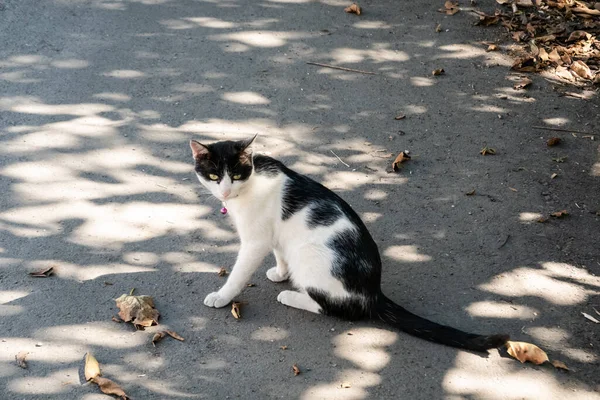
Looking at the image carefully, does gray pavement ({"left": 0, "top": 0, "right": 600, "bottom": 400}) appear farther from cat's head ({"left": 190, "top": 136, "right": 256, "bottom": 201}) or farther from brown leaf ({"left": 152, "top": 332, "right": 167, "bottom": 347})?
cat's head ({"left": 190, "top": 136, "right": 256, "bottom": 201})

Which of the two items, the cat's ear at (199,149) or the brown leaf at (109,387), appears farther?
the cat's ear at (199,149)

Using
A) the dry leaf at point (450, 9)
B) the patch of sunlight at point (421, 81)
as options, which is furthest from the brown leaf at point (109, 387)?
the dry leaf at point (450, 9)

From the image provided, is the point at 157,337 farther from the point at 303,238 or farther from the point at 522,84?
the point at 522,84

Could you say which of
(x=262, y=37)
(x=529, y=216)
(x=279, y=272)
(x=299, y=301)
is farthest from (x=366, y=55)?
(x=299, y=301)

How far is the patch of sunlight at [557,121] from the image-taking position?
5.77 meters

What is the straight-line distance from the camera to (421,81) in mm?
6223

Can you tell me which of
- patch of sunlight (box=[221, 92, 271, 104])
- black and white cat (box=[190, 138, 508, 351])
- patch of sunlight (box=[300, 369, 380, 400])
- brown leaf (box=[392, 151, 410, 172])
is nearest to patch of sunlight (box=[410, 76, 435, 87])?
brown leaf (box=[392, 151, 410, 172])

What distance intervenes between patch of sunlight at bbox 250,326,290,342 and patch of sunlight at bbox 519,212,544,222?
1.86 meters

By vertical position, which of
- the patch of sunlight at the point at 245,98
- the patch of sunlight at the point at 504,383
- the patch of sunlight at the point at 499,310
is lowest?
the patch of sunlight at the point at 504,383

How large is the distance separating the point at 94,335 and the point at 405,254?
1.86 meters

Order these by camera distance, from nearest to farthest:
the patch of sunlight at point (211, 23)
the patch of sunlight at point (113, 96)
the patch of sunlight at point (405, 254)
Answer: the patch of sunlight at point (405, 254), the patch of sunlight at point (113, 96), the patch of sunlight at point (211, 23)

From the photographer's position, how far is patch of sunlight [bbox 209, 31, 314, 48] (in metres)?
6.54

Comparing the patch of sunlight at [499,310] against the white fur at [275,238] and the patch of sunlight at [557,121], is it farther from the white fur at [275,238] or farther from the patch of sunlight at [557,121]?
the patch of sunlight at [557,121]

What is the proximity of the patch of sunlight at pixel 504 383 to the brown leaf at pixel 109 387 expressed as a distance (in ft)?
5.00
